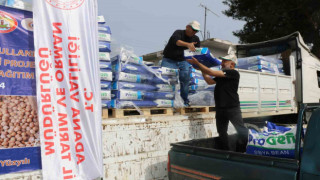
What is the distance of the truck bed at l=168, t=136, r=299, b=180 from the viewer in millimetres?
2320

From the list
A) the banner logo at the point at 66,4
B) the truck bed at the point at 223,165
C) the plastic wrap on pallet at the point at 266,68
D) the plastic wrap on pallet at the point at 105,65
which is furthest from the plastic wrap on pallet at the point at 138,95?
the plastic wrap on pallet at the point at 266,68

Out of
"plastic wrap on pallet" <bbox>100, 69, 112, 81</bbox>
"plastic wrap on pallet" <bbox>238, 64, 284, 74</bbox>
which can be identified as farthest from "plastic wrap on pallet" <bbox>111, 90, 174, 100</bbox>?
"plastic wrap on pallet" <bbox>238, 64, 284, 74</bbox>

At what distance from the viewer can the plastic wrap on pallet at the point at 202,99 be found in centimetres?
607

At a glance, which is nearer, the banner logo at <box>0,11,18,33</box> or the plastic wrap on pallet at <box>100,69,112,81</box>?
the banner logo at <box>0,11,18,33</box>

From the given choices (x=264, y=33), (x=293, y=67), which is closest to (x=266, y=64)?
(x=293, y=67)

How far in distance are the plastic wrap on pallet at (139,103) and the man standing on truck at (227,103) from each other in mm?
1089

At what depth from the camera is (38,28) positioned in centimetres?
308

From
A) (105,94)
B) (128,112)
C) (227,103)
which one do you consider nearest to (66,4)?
(105,94)

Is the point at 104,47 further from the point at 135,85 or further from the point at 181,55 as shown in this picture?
the point at 181,55

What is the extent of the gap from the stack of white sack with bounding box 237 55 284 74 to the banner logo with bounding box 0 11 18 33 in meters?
6.29

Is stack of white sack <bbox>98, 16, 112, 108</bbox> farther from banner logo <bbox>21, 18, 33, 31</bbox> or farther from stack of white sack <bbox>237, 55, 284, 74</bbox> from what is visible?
stack of white sack <bbox>237, 55, 284, 74</bbox>

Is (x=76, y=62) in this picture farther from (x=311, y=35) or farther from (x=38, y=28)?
(x=311, y=35)

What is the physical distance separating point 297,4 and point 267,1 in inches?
64.0

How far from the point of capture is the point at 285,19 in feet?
53.9
